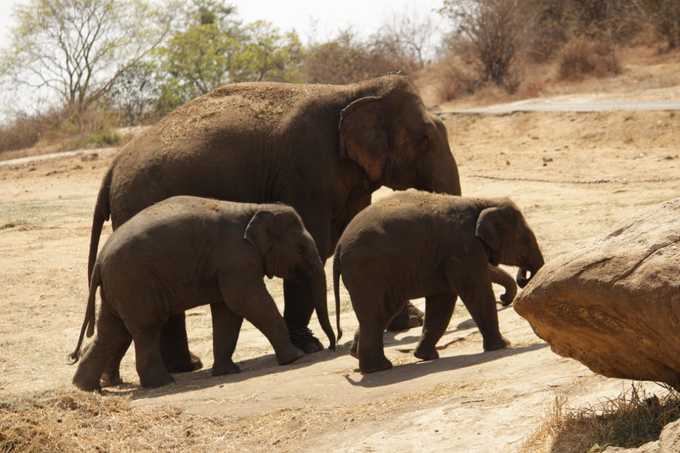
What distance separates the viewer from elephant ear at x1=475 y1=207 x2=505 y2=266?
9.43 metres

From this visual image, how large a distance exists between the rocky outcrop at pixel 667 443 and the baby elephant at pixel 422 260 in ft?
12.9

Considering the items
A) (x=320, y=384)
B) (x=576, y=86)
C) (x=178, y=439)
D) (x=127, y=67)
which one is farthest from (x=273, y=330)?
(x=127, y=67)

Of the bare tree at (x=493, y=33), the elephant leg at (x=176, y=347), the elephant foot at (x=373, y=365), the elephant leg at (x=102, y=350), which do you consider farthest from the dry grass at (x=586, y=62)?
the elephant foot at (x=373, y=365)

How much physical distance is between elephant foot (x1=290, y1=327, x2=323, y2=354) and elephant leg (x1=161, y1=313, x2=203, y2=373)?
35.4 inches

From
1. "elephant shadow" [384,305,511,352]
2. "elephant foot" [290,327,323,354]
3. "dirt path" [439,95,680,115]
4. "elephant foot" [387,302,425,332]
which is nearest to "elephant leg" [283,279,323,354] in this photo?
"elephant foot" [290,327,323,354]

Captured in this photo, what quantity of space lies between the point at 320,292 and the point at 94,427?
2.66 m

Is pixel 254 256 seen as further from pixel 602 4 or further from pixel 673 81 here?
pixel 602 4

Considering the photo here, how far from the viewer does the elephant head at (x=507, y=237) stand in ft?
31.0

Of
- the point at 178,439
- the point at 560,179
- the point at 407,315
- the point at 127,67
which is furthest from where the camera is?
the point at 127,67

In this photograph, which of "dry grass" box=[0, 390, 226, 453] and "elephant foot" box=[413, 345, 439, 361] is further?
"elephant foot" box=[413, 345, 439, 361]

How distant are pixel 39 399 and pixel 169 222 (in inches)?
70.6

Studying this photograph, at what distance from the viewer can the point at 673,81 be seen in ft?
82.3

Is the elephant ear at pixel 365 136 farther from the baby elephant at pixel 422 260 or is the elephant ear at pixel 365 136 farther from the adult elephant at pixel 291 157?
the baby elephant at pixel 422 260

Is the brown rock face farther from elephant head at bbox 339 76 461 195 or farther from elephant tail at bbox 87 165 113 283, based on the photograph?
elephant tail at bbox 87 165 113 283
